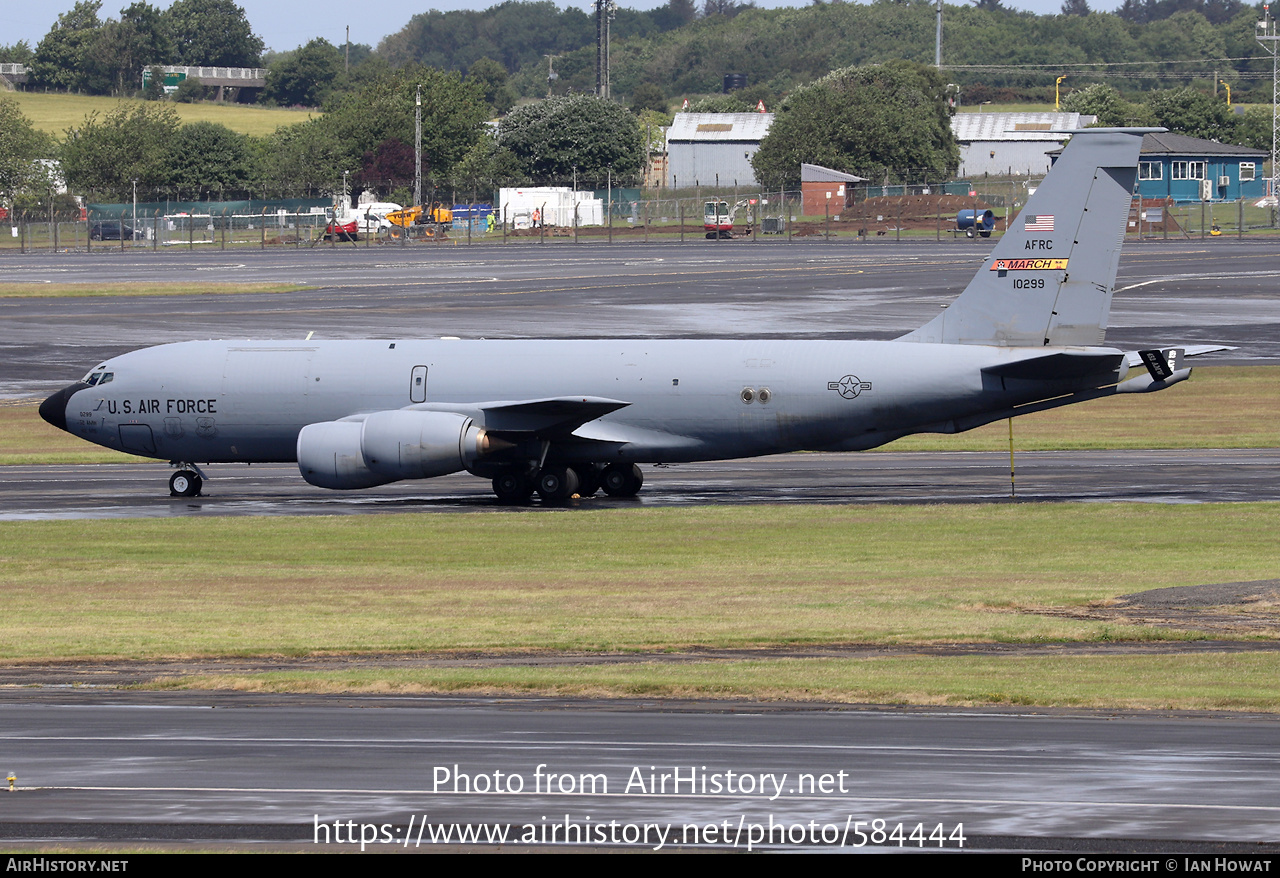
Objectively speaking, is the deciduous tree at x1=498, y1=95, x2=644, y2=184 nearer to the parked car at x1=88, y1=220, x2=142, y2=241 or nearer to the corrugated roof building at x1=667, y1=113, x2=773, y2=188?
the corrugated roof building at x1=667, y1=113, x2=773, y2=188

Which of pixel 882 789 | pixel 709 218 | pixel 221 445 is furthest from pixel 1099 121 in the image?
pixel 882 789

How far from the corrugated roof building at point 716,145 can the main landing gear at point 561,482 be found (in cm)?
14091

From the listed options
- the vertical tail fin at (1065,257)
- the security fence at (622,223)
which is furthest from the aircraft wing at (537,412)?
the security fence at (622,223)

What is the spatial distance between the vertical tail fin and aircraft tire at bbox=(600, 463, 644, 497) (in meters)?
9.17

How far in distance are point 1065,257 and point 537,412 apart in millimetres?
13198

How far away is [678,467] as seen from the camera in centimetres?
4847

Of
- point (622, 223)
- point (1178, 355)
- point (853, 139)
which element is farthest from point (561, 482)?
point (853, 139)

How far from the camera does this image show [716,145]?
18188cm

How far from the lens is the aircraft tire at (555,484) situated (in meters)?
39.7

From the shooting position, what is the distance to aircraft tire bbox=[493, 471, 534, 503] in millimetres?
39719

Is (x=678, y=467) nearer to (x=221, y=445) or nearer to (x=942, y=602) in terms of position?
(x=221, y=445)

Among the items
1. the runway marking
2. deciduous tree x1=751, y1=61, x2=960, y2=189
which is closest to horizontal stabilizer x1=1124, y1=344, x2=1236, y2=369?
the runway marking

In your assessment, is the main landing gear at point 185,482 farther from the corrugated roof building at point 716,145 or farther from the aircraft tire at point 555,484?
the corrugated roof building at point 716,145

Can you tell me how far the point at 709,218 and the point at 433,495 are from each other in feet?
312
